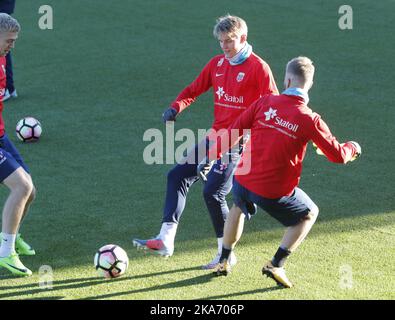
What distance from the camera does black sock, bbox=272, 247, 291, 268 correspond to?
229 inches

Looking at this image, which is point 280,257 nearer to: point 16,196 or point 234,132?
point 234,132

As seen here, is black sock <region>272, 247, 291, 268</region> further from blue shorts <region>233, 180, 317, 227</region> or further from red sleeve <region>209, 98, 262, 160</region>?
red sleeve <region>209, 98, 262, 160</region>

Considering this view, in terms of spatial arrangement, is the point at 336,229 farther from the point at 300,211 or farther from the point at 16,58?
the point at 16,58

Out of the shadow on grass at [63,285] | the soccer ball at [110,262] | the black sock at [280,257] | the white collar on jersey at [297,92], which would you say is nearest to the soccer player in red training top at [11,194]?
the shadow on grass at [63,285]

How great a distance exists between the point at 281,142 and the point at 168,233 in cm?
135

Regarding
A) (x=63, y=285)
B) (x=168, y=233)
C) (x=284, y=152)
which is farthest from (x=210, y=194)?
(x=63, y=285)

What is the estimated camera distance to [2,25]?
6.08m

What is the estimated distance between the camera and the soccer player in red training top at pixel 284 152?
18.2 ft

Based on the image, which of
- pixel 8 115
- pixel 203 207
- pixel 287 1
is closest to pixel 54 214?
→ pixel 203 207

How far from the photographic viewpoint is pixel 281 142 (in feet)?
18.4

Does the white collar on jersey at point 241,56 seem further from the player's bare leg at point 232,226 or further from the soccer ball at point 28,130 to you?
the soccer ball at point 28,130

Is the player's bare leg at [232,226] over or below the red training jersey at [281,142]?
below

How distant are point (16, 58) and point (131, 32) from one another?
251 centimetres

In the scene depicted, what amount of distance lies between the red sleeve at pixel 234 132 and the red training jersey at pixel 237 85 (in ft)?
0.83
